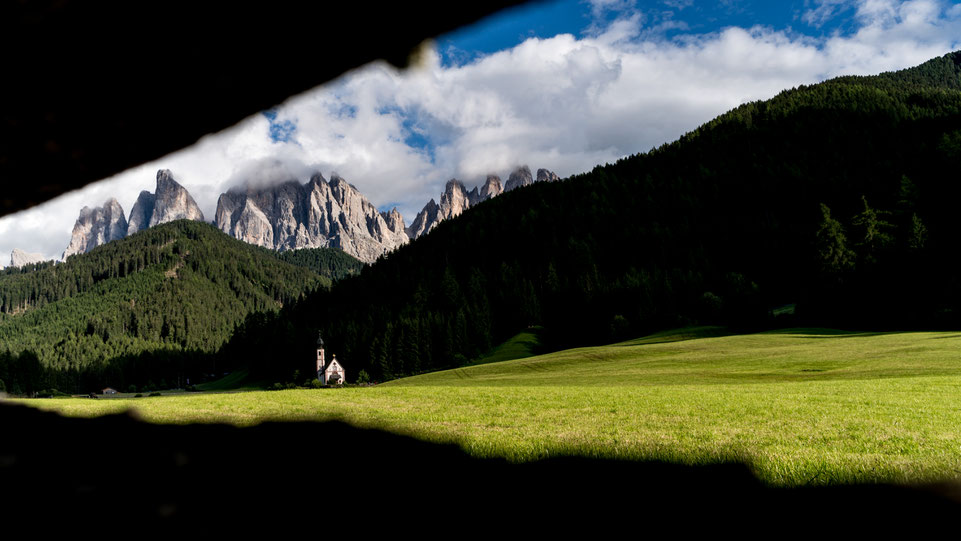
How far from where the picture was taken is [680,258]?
146625 mm

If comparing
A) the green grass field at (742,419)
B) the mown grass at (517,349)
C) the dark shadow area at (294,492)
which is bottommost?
the mown grass at (517,349)

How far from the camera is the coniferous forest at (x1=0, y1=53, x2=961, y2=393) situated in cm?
8856

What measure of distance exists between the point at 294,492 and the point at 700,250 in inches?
6286

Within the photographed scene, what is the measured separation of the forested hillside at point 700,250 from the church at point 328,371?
426cm

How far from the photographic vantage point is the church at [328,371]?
333ft

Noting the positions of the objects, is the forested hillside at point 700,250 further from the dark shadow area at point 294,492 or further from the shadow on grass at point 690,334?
the dark shadow area at point 294,492

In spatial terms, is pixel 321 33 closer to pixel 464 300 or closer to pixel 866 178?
pixel 464 300

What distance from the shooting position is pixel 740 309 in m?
94.1

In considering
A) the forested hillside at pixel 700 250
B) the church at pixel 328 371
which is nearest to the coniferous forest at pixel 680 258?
the forested hillside at pixel 700 250

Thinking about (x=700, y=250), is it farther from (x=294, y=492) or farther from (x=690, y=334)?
(x=294, y=492)

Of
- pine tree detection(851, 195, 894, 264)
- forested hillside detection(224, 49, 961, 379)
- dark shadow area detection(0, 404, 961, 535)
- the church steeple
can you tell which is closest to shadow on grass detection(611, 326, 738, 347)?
forested hillside detection(224, 49, 961, 379)

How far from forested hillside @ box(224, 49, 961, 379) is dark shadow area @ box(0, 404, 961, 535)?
8382 centimetres

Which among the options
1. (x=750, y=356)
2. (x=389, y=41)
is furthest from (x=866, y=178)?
(x=389, y=41)

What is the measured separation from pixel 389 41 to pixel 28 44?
104cm
